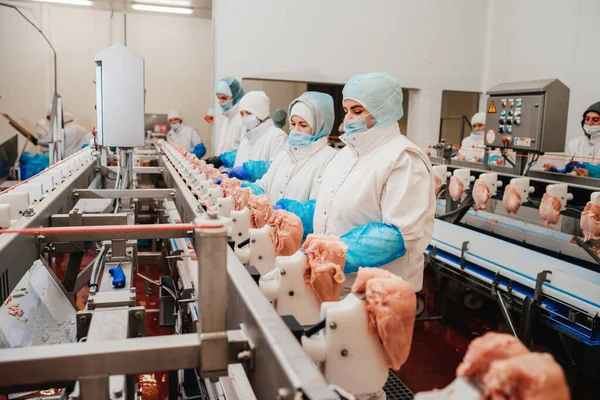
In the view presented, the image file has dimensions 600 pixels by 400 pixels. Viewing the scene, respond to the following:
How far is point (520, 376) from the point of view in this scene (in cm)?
59

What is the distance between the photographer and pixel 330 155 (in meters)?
2.83

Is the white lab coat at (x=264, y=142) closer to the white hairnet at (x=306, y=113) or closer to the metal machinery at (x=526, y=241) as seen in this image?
the white hairnet at (x=306, y=113)

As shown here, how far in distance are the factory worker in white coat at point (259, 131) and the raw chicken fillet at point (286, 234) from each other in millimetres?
2834

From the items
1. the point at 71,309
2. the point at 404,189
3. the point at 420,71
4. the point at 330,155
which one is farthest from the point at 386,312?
the point at 420,71

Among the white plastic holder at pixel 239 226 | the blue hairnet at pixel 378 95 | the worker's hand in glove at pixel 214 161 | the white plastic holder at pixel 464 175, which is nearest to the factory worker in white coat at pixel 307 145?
the blue hairnet at pixel 378 95

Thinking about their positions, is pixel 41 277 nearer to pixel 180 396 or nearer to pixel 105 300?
pixel 180 396

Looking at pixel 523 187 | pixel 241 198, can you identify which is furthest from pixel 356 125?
pixel 523 187

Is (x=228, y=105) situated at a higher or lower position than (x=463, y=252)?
higher

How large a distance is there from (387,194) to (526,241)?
2.78 metres

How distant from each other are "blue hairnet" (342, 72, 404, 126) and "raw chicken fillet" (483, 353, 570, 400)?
4.91 ft

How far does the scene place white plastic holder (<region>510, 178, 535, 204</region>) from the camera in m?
3.79

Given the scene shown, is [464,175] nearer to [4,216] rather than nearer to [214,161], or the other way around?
[214,161]

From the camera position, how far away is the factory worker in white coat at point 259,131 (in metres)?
4.38

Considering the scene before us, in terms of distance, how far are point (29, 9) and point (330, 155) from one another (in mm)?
8196
